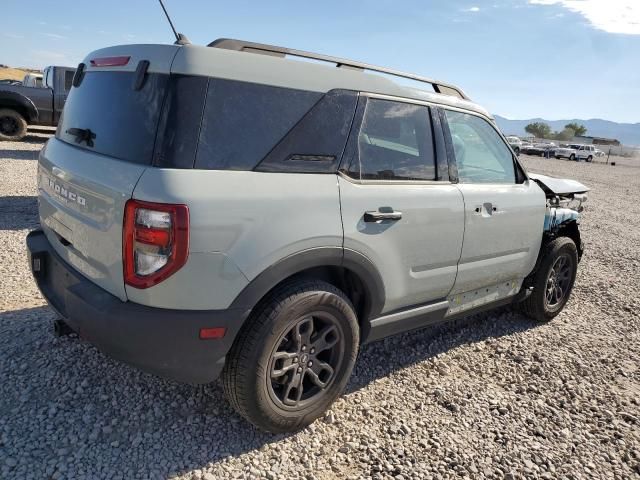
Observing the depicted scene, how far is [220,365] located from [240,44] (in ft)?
5.23

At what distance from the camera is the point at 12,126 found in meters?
12.9

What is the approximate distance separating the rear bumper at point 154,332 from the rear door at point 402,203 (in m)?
0.81

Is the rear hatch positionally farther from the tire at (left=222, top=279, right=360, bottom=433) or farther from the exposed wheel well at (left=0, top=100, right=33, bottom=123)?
the exposed wheel well at (left=0, top=100, right=33, bottom=123)

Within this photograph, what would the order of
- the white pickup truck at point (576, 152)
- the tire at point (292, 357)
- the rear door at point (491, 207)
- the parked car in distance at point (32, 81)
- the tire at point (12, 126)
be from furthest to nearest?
the white pickup truck at point (576, 152)
the parked car in distance at point (32, 81)
the tire at point (12, 126)
the rear door at point (491, 207)
the tire at point (292, 357)

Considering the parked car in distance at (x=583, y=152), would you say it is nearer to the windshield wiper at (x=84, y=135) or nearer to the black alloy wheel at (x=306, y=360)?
the black alloy wheel at (x=306, y=360)

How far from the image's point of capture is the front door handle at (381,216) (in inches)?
103

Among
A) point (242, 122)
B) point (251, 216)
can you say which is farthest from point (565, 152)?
point (251, 216)

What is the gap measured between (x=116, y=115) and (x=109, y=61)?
376 mm

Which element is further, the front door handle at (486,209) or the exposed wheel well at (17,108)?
the exposed wheel well at (17,108)

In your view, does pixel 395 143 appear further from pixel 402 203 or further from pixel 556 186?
pixel 556 186

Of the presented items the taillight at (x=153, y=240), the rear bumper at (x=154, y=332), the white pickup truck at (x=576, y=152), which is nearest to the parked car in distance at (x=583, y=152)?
the white pickup truck at (x=576, y=152)

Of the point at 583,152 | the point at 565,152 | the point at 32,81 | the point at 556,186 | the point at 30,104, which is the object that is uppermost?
the point at 32,81

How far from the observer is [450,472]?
2.52m

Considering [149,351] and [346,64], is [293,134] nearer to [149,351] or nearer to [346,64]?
[346,64]
